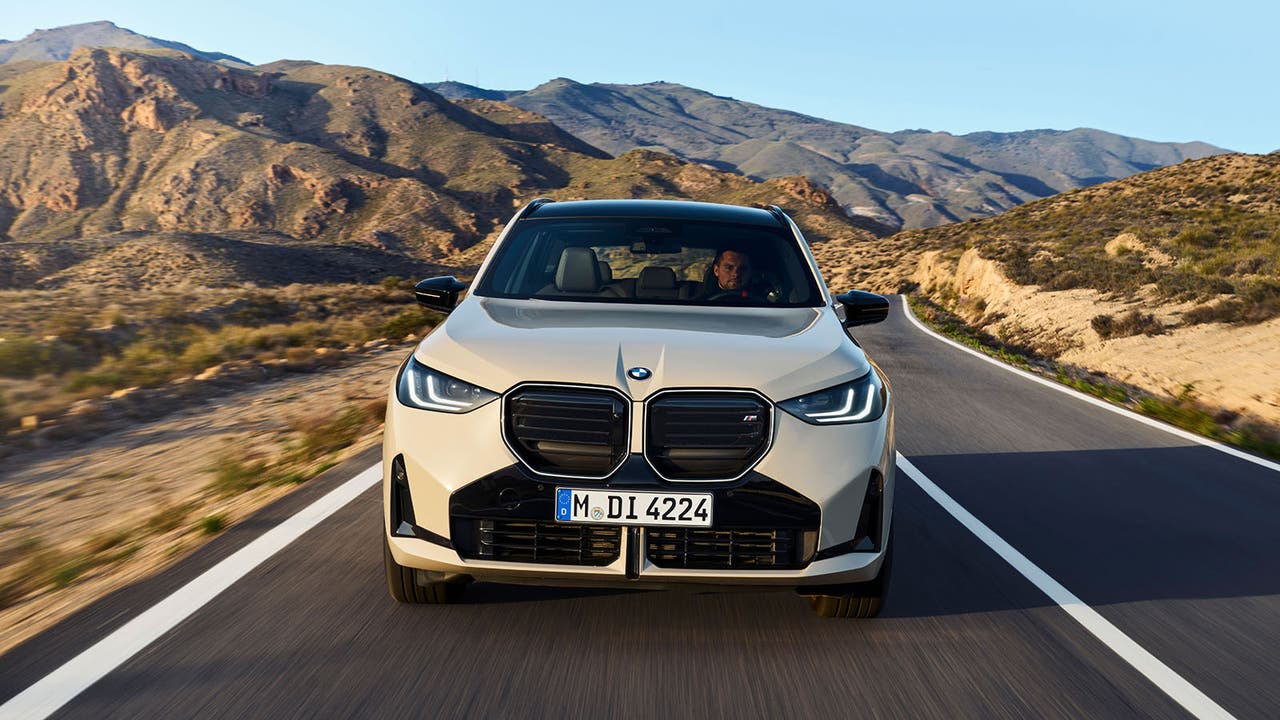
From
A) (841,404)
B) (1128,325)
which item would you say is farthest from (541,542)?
(1128,325)

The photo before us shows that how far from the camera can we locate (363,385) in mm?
11656

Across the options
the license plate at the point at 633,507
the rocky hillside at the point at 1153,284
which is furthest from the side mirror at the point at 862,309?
the rocky hillside at the point at 1153,284

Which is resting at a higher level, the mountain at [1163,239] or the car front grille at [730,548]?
the car front grille at [730,548]

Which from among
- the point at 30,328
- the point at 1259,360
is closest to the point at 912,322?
the point at 1259,360

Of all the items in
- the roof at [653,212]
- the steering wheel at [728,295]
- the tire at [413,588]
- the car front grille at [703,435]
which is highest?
the roof at [653,212]

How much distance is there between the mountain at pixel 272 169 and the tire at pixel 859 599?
62925 millimetres

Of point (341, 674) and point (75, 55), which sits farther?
point (75, 55)

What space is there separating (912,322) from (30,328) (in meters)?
18.1

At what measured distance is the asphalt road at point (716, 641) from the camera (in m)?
→ 3.33

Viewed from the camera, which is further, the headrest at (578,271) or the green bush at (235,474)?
the green bush at (235,474)

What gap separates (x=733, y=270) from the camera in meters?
5.41

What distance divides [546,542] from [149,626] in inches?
61.1

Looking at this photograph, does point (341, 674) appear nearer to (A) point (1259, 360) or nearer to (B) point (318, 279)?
(A) point (1259, 360)

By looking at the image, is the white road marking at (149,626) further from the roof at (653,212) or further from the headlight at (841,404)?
the headlight at (841,404)
